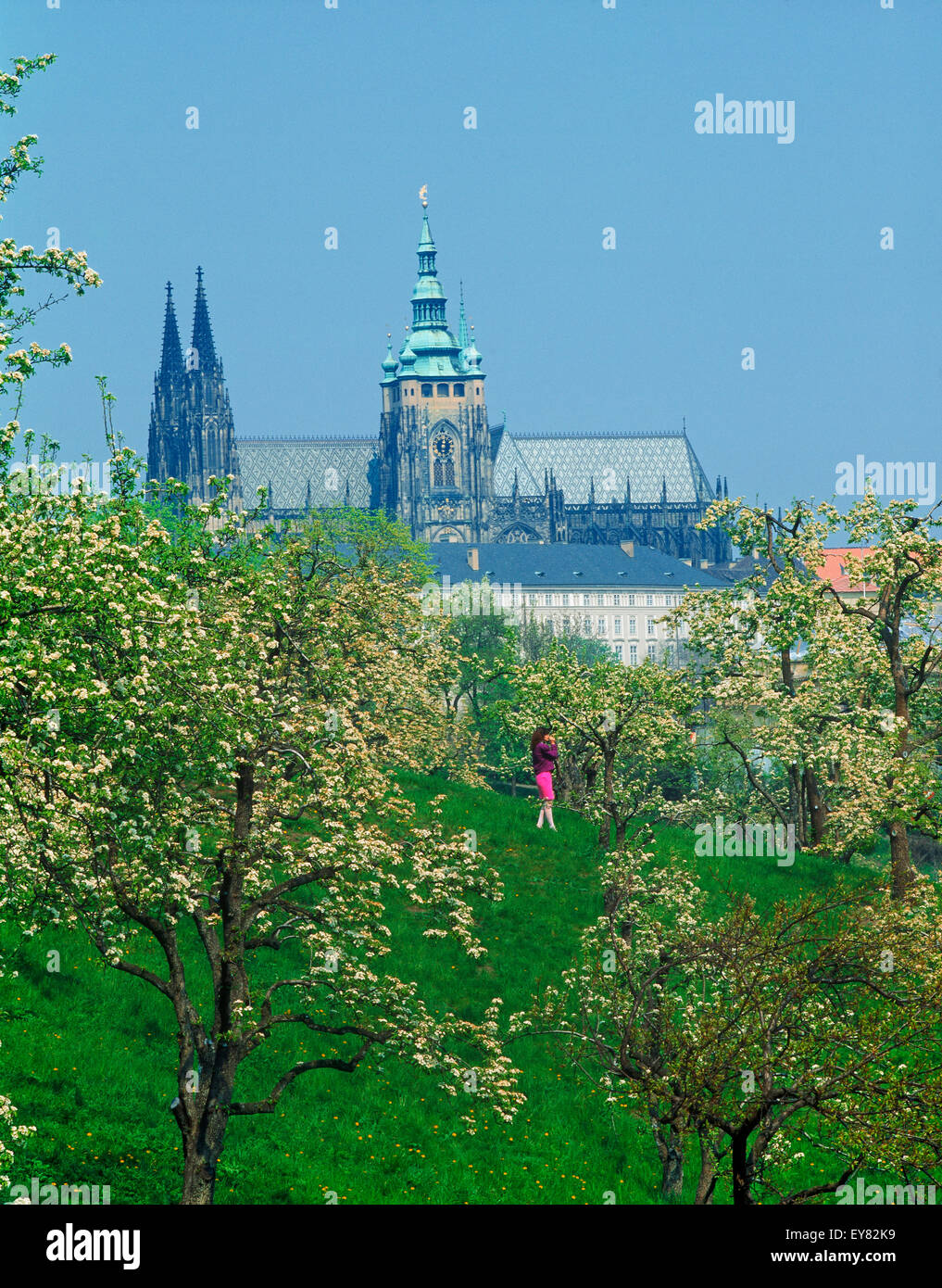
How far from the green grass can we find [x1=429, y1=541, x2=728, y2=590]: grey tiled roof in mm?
152618

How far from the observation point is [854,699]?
40.4 meters

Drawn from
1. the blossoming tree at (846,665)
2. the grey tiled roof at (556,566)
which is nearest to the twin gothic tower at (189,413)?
the grey tiled roof at (556,566)

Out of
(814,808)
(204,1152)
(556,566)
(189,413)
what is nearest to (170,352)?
(189,413)

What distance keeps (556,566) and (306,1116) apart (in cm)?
16634

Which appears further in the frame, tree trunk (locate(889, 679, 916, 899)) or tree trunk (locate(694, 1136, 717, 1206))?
tree trunk (locate(889, 679, 916, 899))

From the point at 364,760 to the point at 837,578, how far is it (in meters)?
106

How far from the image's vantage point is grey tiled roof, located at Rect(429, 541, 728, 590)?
18550cm

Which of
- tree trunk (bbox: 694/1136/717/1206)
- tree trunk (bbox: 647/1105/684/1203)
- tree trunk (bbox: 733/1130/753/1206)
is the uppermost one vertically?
tree trunk (bbox: 733/1130/753/1206)

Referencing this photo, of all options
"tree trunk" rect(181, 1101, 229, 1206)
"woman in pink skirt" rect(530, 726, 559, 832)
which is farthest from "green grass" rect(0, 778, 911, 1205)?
"woman in pink skirt" rect(530, 726, 559, 832)

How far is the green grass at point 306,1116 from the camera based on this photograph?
2250cm

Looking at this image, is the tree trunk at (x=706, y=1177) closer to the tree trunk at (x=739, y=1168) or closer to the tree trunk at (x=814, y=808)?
the tree trunk at (x=739, y=1168)

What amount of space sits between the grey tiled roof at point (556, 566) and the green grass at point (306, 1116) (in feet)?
501

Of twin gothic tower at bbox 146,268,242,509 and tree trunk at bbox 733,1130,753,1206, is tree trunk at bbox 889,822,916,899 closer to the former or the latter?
tree trunk at bbox 733,1130,753,1206

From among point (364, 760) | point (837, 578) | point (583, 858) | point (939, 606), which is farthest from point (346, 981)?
point (837, 578)
